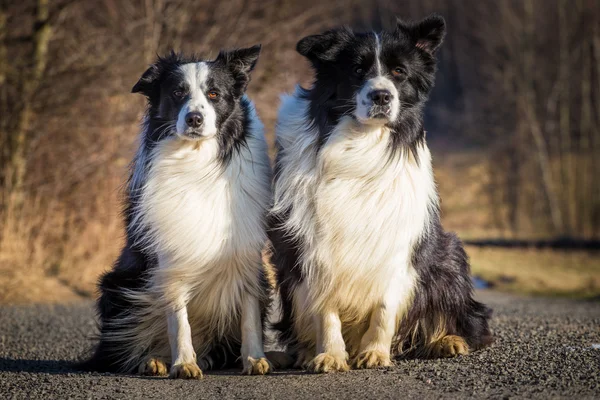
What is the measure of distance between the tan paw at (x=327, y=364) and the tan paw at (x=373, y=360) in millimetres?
152

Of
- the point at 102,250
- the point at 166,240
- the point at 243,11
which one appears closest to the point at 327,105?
the point at 166,240

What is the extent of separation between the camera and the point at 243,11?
49.8 feet

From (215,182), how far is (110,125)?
7567 mm

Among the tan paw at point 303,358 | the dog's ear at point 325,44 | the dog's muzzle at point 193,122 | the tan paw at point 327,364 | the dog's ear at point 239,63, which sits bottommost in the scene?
the tan paw at point 303,358

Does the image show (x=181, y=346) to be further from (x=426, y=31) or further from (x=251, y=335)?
(x=426, y=31)

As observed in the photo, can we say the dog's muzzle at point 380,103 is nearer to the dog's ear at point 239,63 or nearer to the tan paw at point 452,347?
the dog's ear at point 239,63

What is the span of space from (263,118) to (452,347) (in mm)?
9440

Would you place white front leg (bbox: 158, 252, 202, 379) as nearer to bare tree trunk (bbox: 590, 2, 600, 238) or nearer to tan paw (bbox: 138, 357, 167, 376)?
tan paw (bbox: 138, 357, 167, 376)

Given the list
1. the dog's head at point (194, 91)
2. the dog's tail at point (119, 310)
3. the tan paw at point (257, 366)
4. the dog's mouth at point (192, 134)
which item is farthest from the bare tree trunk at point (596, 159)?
the dog's mouth at point (192, 134)

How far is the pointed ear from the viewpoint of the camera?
5426mm

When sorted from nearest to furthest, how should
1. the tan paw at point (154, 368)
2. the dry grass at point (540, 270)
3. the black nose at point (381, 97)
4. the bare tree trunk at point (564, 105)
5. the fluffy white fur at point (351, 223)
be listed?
the black nose at point (381, 97) → the fluffy white fur at point (351, 223) → the tan paw at point (154, 368) → the dry grass at point (540, 270) → the bare tree trunk at point (564, 105)

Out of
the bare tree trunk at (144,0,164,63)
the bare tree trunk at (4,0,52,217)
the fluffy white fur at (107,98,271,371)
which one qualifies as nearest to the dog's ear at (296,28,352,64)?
→ the fluffy white fur at (107,98,271,371)

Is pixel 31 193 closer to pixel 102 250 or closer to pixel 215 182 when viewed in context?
pixel 102 250

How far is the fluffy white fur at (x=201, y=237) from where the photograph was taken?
5.12 m
